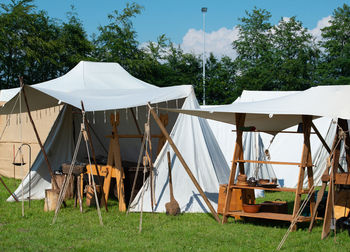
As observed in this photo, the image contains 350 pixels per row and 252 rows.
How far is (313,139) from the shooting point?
37.4 feet

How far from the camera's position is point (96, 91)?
8.45 metres

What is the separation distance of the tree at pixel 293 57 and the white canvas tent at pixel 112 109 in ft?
53.5

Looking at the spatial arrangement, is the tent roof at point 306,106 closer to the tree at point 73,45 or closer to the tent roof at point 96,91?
the tent roof at point 96,91

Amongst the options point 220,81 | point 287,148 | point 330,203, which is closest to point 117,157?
point 330,203

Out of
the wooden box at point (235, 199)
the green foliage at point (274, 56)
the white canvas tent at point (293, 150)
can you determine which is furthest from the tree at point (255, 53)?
the wooden box at point (235, 199)

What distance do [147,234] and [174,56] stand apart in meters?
21.6

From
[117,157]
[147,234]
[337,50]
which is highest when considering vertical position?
[337,50]

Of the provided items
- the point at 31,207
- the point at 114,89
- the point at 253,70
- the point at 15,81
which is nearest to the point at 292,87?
the point at 253,70

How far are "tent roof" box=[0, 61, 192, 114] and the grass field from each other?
1594 millimetres

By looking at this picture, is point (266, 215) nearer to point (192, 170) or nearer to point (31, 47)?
point (192, 170)

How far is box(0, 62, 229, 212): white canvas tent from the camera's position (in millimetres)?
7446

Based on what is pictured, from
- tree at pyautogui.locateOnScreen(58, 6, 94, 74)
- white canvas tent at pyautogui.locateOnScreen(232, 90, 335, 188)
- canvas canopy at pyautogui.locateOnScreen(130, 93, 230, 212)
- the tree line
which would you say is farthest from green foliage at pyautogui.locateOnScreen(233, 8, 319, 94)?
canvas canopy at pyautogui.locateOnScreen(130, 93, 230, 212)

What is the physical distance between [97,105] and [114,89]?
1.82 metres

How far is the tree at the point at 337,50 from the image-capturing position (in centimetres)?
2389
